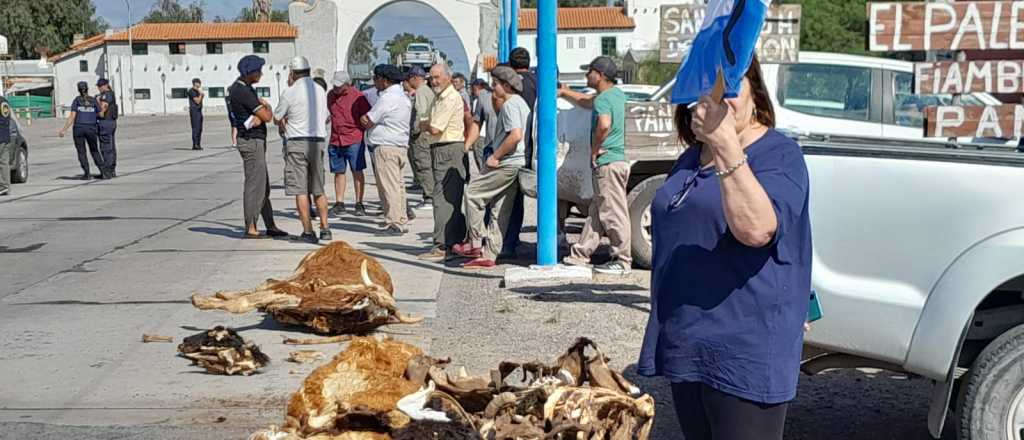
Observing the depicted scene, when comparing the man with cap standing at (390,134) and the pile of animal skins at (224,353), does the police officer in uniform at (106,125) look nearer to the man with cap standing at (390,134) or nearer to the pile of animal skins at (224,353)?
the man with cap standing at (390,134)

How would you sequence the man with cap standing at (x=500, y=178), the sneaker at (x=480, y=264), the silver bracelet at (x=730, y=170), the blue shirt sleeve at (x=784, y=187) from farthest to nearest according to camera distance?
1. the sneaker at (x=480, y=264)
2. the man with cap standing at (x=500, y=178)
3. the blue shirt sleeve at (x=784, y=187)
4. the silver bracelet at (x=730, y=170)

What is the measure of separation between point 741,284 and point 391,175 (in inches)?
377

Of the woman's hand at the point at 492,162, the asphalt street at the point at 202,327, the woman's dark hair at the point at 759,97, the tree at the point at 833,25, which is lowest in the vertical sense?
the asphalt street at the point at 202,327

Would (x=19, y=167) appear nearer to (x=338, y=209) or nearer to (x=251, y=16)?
(x=338, y=209)

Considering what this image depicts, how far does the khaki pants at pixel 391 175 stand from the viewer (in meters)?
12.4

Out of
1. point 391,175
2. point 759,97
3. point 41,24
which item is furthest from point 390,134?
point 41,24

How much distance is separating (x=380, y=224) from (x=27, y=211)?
17.2 ft

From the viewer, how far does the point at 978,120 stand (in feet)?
19.5

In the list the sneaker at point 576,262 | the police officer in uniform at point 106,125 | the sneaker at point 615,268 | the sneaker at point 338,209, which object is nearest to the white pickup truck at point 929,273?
the sneaker at point 615,268

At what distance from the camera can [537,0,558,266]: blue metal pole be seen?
30.3 feet

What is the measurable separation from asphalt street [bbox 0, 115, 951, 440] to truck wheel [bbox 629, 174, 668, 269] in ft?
Result: 1.31

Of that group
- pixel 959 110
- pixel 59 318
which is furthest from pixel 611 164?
pixel 59 318

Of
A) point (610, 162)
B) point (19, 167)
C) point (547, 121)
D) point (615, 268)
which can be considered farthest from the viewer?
point (19, 167)

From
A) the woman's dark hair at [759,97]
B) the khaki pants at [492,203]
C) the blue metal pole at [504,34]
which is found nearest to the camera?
the woman's dark hair at [759,97]
